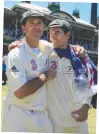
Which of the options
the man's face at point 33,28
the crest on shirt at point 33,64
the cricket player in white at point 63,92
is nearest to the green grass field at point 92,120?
the cricket player in white at point 63,92

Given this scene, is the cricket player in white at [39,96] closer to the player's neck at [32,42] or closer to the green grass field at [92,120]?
the player's neck at [32,42]

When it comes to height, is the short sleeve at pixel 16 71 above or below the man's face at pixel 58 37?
below

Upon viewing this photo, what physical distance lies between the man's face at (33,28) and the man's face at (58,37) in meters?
0.11

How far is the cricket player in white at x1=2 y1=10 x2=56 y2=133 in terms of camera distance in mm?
2430

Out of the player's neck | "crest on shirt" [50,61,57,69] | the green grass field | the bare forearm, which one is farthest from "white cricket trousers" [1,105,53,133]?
the player's neck

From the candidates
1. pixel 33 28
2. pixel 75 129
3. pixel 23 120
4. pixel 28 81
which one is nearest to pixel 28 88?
pixel 28 81

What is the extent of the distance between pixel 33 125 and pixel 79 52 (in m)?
0.67

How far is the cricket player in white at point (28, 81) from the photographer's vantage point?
2430 mm

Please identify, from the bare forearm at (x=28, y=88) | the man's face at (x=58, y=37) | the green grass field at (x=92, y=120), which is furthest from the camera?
the green grass field at (x=92, y=120)

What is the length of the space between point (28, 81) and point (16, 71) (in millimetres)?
114

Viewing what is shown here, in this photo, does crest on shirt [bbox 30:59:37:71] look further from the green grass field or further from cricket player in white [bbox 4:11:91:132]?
the green grass field

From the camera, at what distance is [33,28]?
2.48 meters

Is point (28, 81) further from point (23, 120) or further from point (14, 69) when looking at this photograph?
point (23, 120)

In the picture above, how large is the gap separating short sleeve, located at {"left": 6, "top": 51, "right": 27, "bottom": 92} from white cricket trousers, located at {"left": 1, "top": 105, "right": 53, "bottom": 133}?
0.58ft
